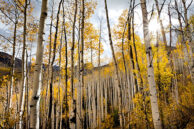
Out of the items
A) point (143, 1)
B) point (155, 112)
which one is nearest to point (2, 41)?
point (143, 1)

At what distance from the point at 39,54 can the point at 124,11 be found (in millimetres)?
8499

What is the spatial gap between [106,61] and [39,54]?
2100cm

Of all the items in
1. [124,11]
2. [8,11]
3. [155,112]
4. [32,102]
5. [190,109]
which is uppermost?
[124,11]

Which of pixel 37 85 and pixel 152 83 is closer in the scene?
pixel 37 85

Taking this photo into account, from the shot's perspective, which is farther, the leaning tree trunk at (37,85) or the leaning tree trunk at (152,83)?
the leaning tree trunk at (152,83)

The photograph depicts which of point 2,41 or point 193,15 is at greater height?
point 193,15

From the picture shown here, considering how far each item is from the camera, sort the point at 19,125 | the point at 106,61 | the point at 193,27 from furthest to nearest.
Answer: the point at 106,61 → the point at 193,27 → the point at 19,125

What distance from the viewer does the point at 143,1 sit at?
2.75m

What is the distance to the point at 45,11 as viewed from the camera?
6.57 feet

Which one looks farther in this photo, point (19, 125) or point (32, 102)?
point (19, 125)

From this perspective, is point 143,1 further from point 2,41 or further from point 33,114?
point 2,41

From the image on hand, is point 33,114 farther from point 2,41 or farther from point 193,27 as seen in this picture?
point 193,27

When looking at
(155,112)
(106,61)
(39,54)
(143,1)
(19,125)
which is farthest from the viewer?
(106,61)

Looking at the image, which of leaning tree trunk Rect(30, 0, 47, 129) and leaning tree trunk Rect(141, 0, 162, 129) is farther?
leaning tree trunk Rect(141, 0, 162, 129)
